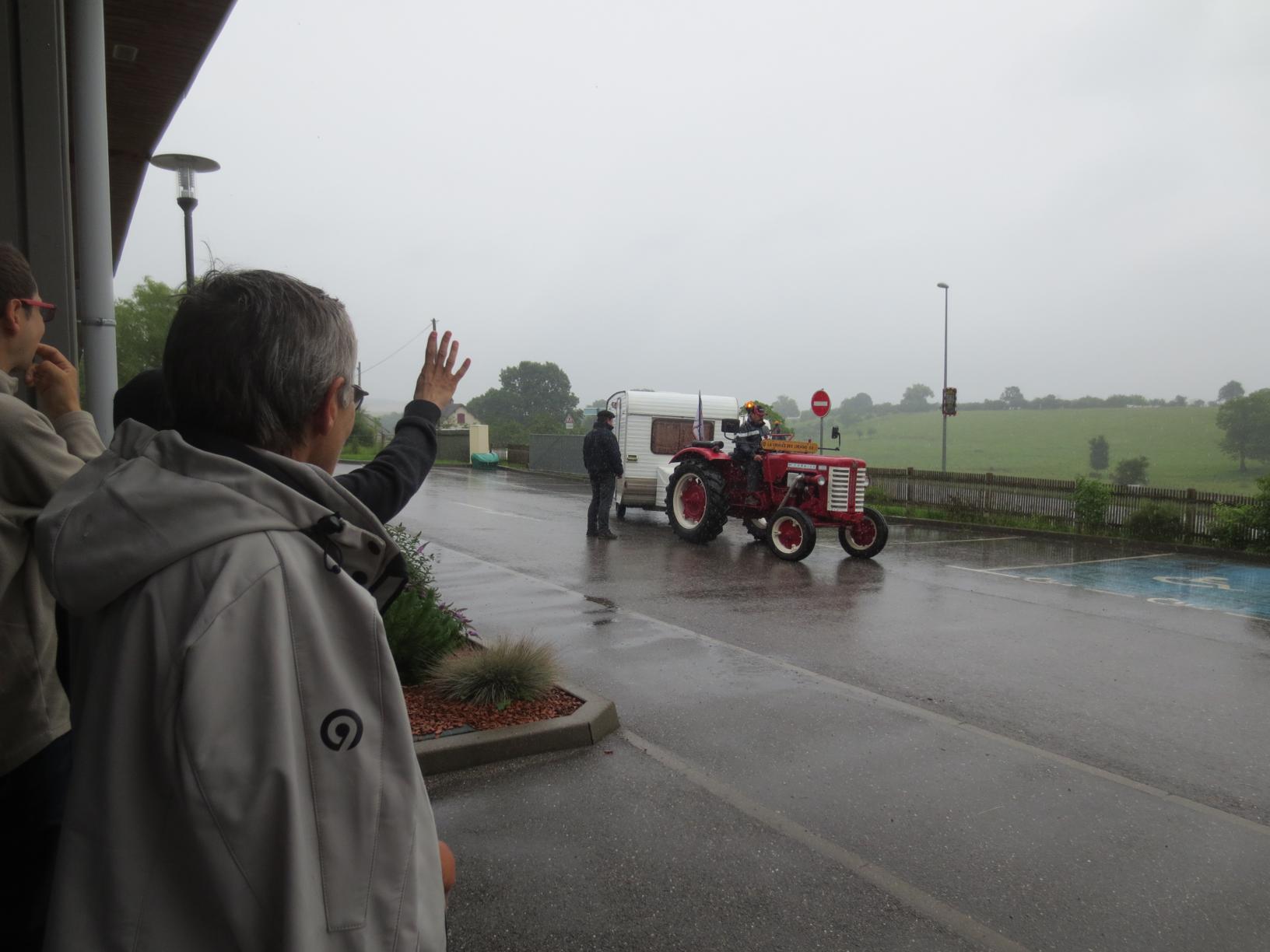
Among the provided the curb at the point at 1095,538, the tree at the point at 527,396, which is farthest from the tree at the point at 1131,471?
the tree at the point at 527,396

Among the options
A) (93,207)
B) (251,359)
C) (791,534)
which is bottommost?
(791,534)

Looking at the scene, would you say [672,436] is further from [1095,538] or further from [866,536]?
[1095,538]

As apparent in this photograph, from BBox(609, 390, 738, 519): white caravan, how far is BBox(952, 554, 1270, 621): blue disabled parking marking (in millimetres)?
7009

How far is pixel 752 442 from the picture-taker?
44.3ft

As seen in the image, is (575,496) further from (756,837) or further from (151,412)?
(151,412)

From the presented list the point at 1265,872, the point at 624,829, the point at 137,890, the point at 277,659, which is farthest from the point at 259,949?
the point at 1265,872

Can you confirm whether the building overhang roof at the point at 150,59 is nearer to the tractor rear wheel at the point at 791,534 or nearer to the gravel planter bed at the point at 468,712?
the gravel planter bed at the point at 468,712

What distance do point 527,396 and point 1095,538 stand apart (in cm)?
8314

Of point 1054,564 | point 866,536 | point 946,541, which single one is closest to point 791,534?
point 866,536

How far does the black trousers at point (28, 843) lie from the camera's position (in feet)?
6.03

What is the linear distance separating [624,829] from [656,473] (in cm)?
1385

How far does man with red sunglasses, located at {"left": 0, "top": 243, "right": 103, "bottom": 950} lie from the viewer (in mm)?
1757

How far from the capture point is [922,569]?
1170 cm

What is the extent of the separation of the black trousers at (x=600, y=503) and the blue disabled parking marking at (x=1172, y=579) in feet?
16.8
